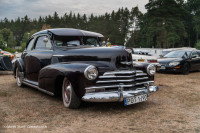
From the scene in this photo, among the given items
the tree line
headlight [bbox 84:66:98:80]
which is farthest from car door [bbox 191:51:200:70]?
the tree line

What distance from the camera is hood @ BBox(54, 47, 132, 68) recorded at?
490 centimetres

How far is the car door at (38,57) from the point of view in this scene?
5.84 meters

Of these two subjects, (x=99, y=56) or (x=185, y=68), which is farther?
(x=185, y=68)

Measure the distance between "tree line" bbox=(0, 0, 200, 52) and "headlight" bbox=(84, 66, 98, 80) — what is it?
135 ft

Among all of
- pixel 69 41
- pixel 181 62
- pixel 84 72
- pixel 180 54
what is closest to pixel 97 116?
pixel 84 72

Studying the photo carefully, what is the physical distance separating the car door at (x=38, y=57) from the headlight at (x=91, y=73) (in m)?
1.58

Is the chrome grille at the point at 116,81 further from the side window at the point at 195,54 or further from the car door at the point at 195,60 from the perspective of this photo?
the side window at the point at 195,54

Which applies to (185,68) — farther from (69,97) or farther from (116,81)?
(69,97)

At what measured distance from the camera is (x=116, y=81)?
15.1 feet

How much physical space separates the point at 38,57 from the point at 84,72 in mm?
2218

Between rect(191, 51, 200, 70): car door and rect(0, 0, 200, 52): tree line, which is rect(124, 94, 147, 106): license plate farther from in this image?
rect(0, 0, 200, 52): tree line

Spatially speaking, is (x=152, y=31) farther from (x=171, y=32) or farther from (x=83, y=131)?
(x=83, y=131)

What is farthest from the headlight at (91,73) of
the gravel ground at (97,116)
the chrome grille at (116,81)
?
the gravel ground at (97,116)

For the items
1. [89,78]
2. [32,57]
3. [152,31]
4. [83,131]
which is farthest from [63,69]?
[152,31]
